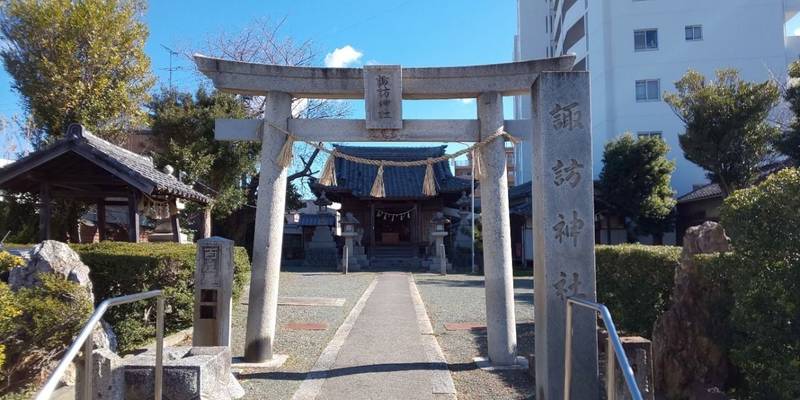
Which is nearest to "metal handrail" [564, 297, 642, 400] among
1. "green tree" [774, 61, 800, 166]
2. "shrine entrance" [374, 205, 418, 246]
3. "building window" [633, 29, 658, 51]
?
"green tree" [774, 61, 800, 166]

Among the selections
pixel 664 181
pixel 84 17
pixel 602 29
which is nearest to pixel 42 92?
pixel 84 17

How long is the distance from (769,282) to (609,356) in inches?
75.2

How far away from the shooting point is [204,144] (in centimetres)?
2116

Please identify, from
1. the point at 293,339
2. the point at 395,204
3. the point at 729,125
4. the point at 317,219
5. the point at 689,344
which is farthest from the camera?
the point at 317,219

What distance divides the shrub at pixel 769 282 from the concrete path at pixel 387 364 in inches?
111

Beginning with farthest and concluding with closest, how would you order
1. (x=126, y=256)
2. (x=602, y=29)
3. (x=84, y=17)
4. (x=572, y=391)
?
(x=602, y=29) → (x=84, y=17) → (x=126, y=256) → (x=572, y=391)

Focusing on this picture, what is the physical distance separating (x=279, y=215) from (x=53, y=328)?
108 inches

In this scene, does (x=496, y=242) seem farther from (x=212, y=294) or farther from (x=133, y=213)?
(x=133, y=213)

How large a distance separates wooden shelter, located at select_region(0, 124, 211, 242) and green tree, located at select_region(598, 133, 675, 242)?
18633mm

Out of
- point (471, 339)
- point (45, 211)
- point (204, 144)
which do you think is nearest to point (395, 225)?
point (204, 144)

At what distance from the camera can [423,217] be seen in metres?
29.9

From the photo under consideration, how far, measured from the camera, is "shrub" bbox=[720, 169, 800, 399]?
421 centimetres

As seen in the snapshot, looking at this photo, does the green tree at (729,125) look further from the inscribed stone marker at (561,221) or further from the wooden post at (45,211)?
the wooden post at (45,211)

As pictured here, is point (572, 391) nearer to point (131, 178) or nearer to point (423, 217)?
point (131, 178)
